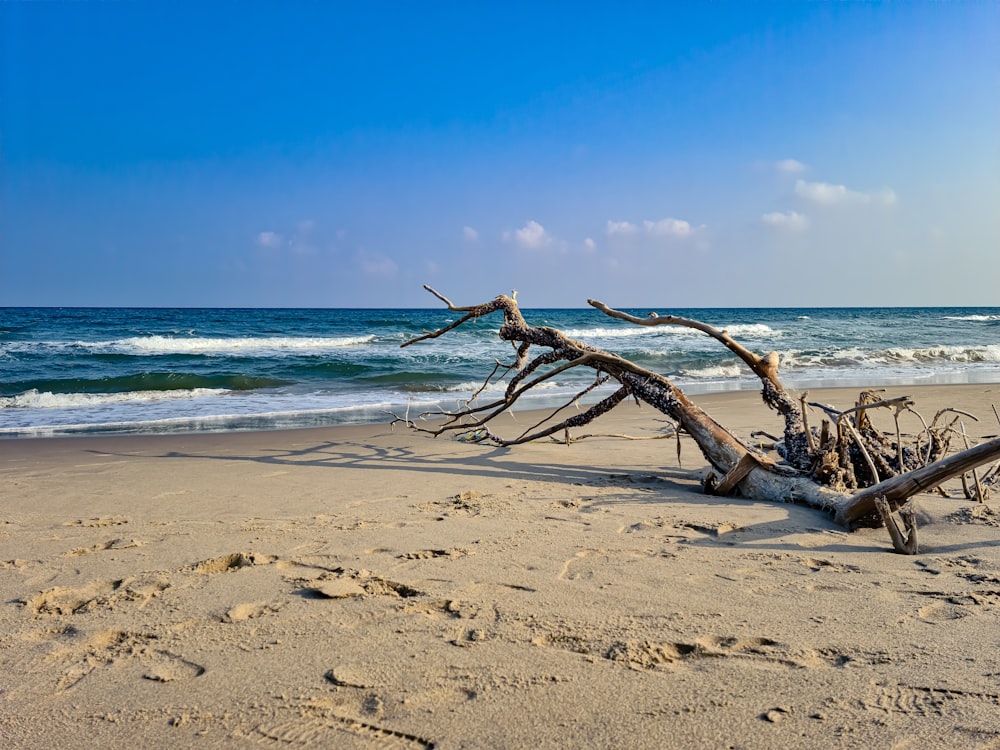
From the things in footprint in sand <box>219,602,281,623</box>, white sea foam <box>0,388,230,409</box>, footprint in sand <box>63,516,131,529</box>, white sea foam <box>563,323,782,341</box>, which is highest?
white sea foam <box>563,323,782,341</box>

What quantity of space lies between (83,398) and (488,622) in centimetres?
→ 1095

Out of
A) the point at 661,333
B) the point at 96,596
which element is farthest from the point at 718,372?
the point at 661,333

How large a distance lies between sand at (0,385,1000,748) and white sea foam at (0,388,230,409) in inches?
272

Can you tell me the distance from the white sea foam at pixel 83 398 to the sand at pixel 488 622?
22.6 ft

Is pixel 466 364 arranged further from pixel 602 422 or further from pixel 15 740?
pixel 15 740

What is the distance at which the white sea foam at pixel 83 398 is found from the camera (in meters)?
10.5

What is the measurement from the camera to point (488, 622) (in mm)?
2467

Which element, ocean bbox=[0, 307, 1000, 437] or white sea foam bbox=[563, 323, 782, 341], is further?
white sea foam bbox=[563, 323, 782, 341]

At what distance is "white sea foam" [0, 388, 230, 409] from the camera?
10.5 metres

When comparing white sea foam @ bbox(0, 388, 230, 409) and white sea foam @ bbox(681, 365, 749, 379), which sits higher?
white sea foam @ bbox(681, 365, 749, 379)

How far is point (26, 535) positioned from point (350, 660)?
8.34ft

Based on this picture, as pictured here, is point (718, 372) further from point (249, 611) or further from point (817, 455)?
point (249, 611)

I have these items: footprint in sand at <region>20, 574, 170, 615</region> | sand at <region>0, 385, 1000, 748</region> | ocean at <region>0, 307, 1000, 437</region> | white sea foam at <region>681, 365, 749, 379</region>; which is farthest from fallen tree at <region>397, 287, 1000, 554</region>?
white sea foam at <region>681, 365, 749, 379</region>

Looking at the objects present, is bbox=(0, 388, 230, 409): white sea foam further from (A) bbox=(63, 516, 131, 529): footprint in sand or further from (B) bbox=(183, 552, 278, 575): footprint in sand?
(B) bbox=(183, 552, 278, 575): footprint in sand
